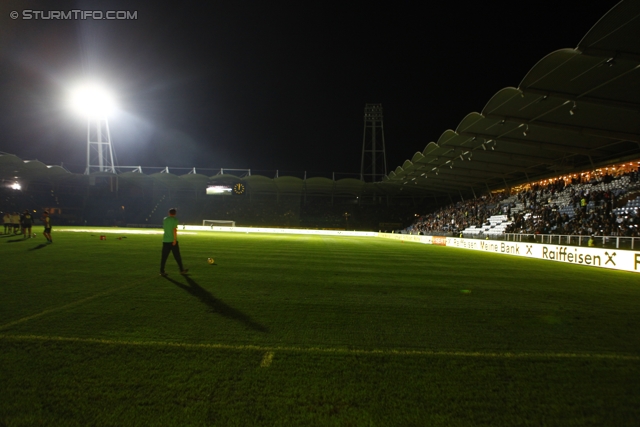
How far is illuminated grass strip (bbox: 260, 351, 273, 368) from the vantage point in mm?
3546

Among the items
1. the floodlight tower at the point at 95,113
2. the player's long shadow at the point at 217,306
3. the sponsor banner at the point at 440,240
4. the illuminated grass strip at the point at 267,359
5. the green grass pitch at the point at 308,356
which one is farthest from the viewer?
the floodlight tower at the point at 95,113

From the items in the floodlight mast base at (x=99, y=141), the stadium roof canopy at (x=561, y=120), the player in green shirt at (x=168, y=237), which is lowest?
the player in green shirt at (x=168, y=237)

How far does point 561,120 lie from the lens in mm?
20250

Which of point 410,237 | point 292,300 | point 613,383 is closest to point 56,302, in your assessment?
point 292,300

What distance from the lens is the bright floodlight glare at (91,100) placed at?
148ft

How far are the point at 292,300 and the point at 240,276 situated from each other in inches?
118

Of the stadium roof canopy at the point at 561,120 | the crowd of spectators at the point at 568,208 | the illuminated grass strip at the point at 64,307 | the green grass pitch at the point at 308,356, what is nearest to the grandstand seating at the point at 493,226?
the crowd of spectators at the point at 568,208

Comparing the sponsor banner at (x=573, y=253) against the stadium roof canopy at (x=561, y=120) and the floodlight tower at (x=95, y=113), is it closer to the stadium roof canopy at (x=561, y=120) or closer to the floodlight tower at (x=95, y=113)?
the stadium roof canopy at (x=561, y=120)

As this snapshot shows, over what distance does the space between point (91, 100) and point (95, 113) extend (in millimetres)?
1986

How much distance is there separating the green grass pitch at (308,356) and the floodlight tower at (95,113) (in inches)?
1822

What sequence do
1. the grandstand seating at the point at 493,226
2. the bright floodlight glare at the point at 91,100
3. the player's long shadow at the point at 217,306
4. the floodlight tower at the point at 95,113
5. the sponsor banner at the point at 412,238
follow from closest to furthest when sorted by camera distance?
the player's long shadow at the point at 217,306 < the grandstand seating at the point at 493,226 < the sponsor banner at the point at 412,238 < the bright floodlight glare at the point at 91,100 < the floodlight tower at the point at 95,113

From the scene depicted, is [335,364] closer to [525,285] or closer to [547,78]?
[525,285]

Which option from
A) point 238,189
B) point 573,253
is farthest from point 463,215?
point 238,189

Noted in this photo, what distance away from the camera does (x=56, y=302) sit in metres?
5.72
